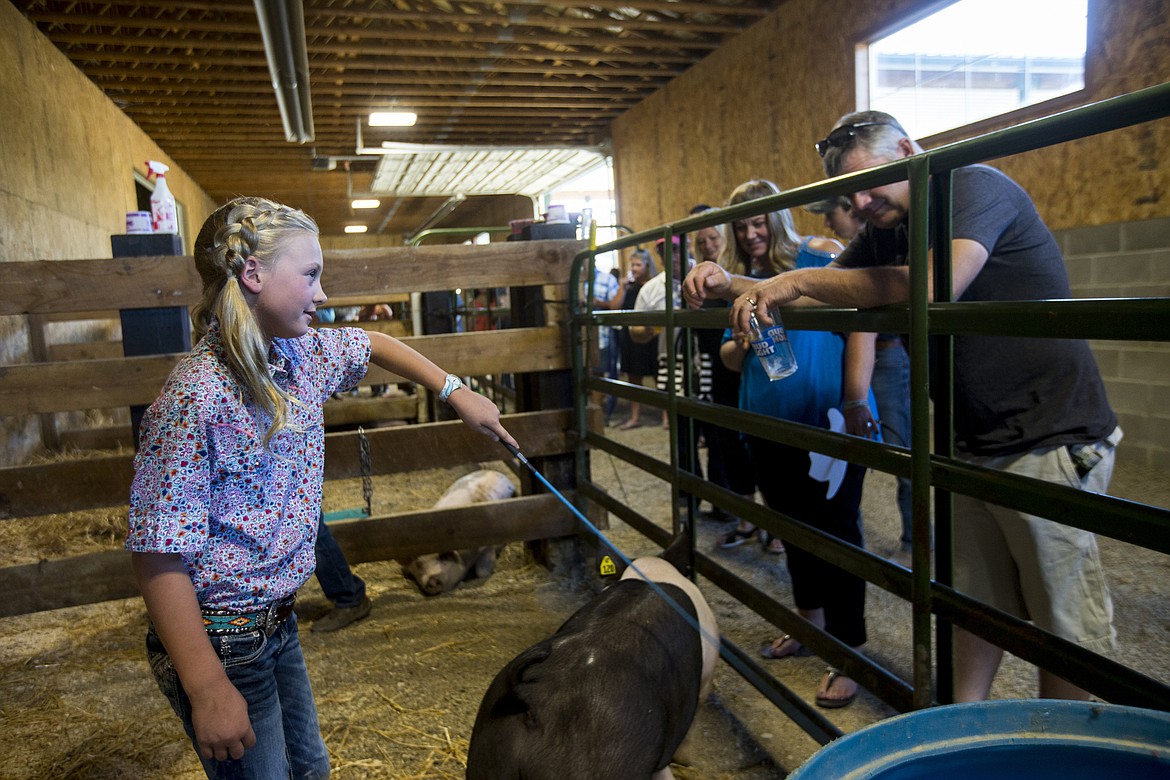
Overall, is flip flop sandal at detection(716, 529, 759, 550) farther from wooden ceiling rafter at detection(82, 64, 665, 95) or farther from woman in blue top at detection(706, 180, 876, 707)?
wooden ceiling rafter at detection(82, 64, 665, 95)

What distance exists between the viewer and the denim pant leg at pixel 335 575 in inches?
145

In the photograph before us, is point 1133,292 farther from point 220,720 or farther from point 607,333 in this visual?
point 220,720

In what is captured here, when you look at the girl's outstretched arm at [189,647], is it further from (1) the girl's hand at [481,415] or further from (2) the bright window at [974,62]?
(2) the bright window at [974,62]

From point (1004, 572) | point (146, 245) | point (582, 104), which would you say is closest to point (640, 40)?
point (582, 104)

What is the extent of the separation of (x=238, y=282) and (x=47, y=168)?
767 centimetres

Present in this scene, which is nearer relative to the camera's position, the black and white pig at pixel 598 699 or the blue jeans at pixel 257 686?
the blue jeans at pixel 257 686

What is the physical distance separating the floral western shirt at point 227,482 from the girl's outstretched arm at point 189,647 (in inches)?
1.7

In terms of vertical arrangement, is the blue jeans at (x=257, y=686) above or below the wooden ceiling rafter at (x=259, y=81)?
below

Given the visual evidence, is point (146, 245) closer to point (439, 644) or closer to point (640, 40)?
point (439, 644)

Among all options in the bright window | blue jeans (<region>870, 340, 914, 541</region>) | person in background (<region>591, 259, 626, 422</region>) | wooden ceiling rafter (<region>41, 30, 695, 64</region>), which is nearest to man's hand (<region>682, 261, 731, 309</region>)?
blue jeans (<region>870, 340, 914, 541</region>)

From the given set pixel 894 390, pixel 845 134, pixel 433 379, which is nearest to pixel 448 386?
pixel 433 379

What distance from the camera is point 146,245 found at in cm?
376

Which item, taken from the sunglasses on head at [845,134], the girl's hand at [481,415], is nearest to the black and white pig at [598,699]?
the girl's hand at [481,415]

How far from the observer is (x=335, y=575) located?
375 centimetres
